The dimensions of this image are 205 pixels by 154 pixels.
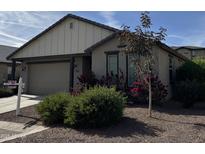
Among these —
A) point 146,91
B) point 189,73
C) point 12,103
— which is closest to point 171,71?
point 189,73

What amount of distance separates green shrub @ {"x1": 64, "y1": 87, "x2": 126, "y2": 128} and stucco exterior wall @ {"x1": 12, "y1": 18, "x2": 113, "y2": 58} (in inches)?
318

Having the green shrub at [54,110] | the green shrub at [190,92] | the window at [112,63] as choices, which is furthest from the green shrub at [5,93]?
the green shrub at [190,92]

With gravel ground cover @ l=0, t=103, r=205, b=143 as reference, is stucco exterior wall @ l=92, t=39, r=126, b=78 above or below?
above

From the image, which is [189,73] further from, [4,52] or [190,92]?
[4,52]

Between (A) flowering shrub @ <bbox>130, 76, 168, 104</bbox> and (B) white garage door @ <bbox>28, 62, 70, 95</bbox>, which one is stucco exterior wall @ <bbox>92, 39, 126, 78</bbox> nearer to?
(A) flowering shrub @ <bbox>130, 76, 168, 104</bbox>

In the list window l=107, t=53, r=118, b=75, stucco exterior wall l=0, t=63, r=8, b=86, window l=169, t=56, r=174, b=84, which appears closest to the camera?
window l=107, t=53, r=118, b=75

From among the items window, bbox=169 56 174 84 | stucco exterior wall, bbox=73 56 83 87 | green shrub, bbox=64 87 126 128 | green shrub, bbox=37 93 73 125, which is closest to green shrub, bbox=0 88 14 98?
stucco exterior wall, bbox=73 56 83 87

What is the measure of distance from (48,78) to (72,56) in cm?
323

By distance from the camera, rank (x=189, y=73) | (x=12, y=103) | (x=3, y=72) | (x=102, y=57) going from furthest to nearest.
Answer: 1. (x=3, y=72)
2. (x=189, y=73)
3. (x=102, y=57)
4. (x=12, y=103)

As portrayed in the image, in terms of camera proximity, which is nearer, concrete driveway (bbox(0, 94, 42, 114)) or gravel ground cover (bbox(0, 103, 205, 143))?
gravel ground cover (bbox(0, 103, 205, 143))

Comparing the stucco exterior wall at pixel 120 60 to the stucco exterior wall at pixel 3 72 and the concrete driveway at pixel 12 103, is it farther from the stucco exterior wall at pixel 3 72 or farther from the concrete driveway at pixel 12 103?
the stucco exterior wall at pixel 3 72

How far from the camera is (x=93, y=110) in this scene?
7258 mm

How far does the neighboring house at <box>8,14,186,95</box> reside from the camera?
1335cm

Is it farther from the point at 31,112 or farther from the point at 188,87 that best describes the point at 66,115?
the point at 188,87
